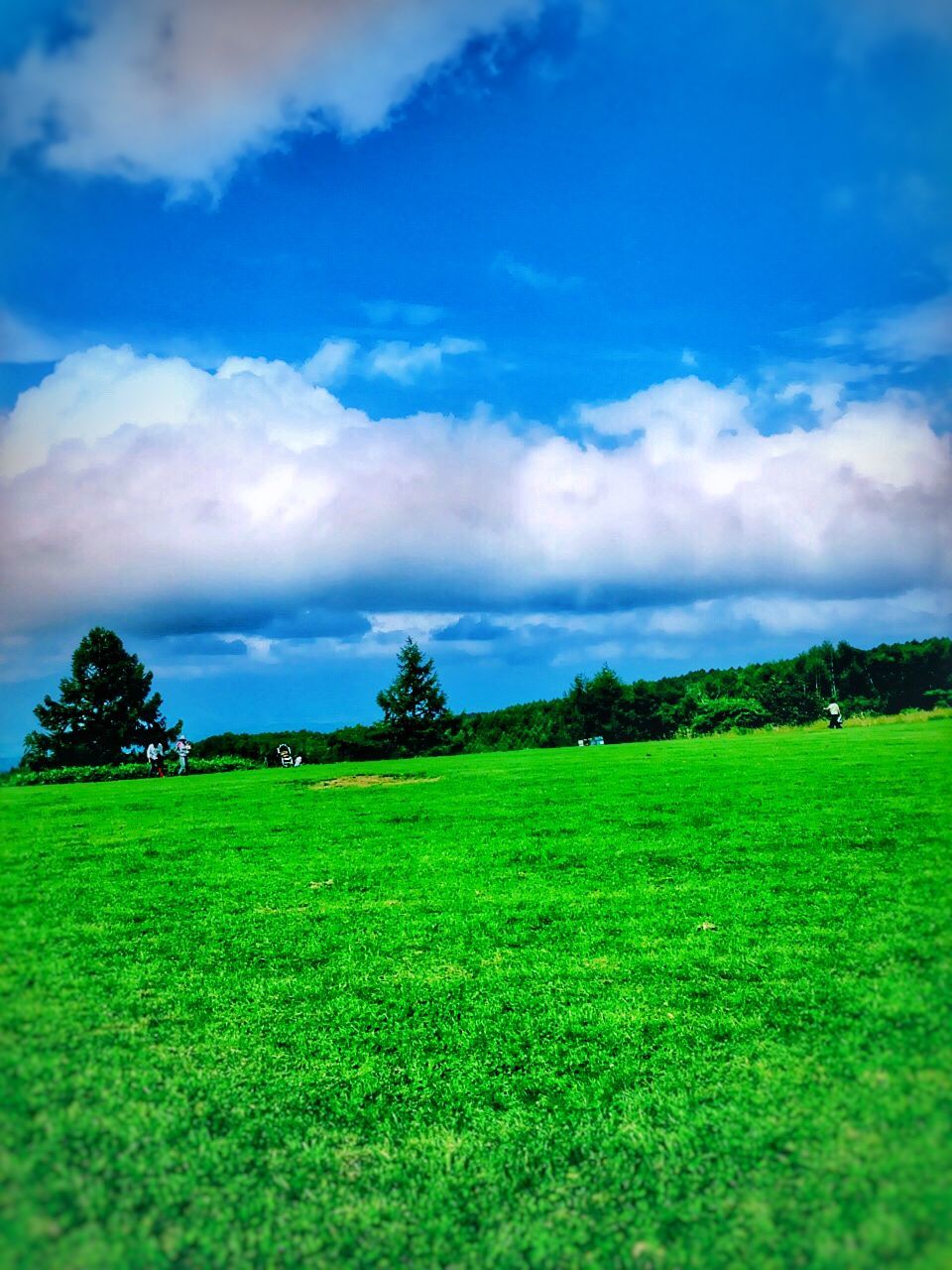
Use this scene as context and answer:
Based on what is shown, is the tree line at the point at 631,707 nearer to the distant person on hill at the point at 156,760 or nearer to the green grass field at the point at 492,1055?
the distant person on hill at the point at 156,760

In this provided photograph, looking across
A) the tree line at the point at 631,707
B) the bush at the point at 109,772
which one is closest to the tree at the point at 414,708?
the tree line at the point at 631,707

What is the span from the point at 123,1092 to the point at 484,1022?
7.16ft

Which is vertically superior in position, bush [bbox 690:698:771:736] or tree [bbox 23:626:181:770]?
tree [bbox 23:626:181:770]

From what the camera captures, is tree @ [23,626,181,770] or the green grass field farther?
tree @ [23,626,181,770]

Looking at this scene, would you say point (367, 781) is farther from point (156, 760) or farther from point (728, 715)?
point (728, 715)

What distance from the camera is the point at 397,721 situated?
4350 cm

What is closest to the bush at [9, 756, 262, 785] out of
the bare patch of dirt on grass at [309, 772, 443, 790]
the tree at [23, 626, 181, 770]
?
the tree at [23, 626, 181, 770]

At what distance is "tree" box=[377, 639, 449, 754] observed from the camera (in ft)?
141

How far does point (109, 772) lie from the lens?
2392cm

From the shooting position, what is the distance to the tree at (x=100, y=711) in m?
14.4

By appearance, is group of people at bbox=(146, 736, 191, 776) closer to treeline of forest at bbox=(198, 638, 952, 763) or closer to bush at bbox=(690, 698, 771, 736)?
treeline of forest at bbox=(198, 638, 952, 763)

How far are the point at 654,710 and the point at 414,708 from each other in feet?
46.4

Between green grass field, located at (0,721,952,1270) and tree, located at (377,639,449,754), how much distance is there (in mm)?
33794

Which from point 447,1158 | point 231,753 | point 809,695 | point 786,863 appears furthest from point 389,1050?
point 809,695
